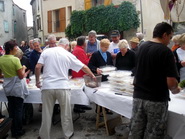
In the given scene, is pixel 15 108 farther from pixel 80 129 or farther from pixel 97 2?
pixel 97 2

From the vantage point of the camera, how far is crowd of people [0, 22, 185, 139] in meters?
1.95

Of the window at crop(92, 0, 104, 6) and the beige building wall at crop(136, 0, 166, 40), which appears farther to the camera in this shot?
the window at crop(92, 0, 104, 6)

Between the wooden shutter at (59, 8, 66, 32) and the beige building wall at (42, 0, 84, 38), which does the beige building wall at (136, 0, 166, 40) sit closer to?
the beige building wall at (42, 0, 84, 38)

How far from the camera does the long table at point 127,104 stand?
214 cm

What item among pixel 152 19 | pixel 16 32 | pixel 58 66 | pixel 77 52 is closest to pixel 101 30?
pixel 152 19

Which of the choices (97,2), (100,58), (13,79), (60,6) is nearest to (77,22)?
(97,2)

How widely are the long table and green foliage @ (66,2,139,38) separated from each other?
11.5 meters

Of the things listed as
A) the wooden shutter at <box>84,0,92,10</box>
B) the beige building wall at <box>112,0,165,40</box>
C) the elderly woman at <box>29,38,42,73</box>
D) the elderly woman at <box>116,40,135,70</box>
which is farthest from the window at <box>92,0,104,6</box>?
the elderly woman at <box>116,40,135,70</box>

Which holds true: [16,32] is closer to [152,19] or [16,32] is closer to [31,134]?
[152,19]

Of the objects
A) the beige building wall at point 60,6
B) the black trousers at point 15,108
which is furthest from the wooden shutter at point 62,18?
the black trousers at point 15,108

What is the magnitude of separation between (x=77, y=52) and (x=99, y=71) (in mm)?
789

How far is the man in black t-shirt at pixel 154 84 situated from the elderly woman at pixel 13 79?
2059 millimetres

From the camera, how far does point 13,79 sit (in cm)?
343

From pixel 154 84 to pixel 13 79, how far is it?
236 cm
